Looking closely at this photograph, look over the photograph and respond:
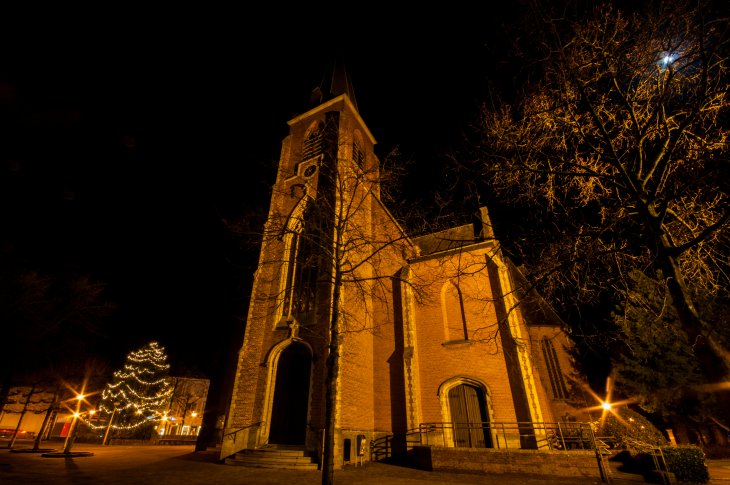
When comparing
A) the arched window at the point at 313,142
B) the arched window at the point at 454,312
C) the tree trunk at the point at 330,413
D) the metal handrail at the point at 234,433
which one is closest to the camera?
the tree trunk at the point at 330,413

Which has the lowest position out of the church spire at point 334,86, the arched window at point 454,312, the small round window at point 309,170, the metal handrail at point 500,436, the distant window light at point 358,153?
the metal handrail at point 500,436

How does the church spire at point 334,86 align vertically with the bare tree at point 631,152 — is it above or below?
above

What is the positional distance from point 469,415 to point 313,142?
56.7 ft

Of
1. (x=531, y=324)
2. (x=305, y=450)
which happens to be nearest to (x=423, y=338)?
(x=305, y=450)

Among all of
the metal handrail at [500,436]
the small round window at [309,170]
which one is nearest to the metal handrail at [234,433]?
the metal handrail at [500,436]

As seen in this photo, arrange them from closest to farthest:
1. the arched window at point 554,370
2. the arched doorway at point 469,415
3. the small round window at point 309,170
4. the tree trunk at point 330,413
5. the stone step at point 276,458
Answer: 1. the tree trunk at point 330,413
2. the stone step at point 276,458
3. the arched doorway at point 469,415
4. the small round window at point 309,170
5. the arched window at point 554,370

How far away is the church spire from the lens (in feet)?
77.8

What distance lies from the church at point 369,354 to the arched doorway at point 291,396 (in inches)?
1.6

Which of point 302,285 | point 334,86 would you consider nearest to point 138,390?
point 302,285

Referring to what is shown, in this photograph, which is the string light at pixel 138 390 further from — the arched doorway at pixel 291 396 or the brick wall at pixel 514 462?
the brick wall at pixel 514 462

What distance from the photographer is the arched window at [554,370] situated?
65.6ft

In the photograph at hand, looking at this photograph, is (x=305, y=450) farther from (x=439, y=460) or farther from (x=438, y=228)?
(x=438, y=228)

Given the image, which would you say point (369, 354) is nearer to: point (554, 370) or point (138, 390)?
point (554, 370)

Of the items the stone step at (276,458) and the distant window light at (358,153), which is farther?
the distant window light at (358,153)
